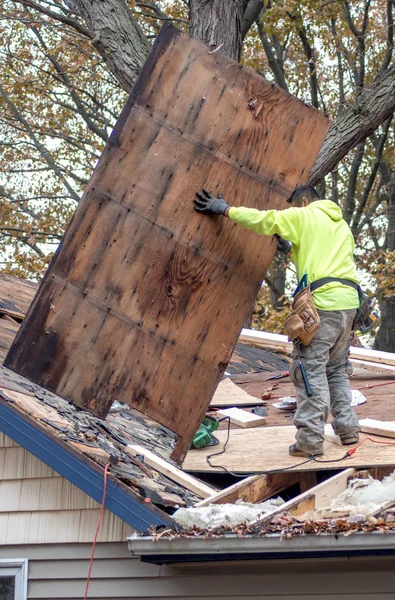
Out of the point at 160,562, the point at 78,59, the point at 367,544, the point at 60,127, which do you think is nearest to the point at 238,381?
the point at 160,562

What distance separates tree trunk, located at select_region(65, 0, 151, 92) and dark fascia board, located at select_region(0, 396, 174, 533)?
333 inches

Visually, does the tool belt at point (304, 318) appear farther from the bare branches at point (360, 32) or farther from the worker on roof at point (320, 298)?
the bare branches at point (360, 32)

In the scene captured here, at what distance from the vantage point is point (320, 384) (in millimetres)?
6430

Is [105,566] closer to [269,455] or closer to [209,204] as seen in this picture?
[269,455]

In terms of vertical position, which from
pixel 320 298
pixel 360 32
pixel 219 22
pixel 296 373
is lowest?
pixel 296 373

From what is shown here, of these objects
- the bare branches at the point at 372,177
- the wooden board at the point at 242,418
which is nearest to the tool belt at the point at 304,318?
the wooden board at the point at 242,418

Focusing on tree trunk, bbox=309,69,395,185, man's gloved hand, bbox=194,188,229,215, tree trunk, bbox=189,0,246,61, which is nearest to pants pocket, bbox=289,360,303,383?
man's gloved hand, bbox=194,188,229,215

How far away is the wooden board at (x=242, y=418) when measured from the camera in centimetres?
781

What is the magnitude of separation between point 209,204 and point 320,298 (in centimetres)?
109

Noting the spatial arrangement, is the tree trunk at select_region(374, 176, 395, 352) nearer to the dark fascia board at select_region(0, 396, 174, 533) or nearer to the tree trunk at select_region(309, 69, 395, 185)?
the tree trunk at select_region(309, 69, 395, 185)

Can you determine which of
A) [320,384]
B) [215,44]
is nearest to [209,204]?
[320,384]

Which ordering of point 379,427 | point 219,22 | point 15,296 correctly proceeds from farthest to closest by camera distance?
1. point 219,22
2. point 15,296
3. point 379,427

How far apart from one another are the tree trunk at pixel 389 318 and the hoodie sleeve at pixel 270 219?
17.3 meters

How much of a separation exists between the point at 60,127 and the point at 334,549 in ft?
71.0
